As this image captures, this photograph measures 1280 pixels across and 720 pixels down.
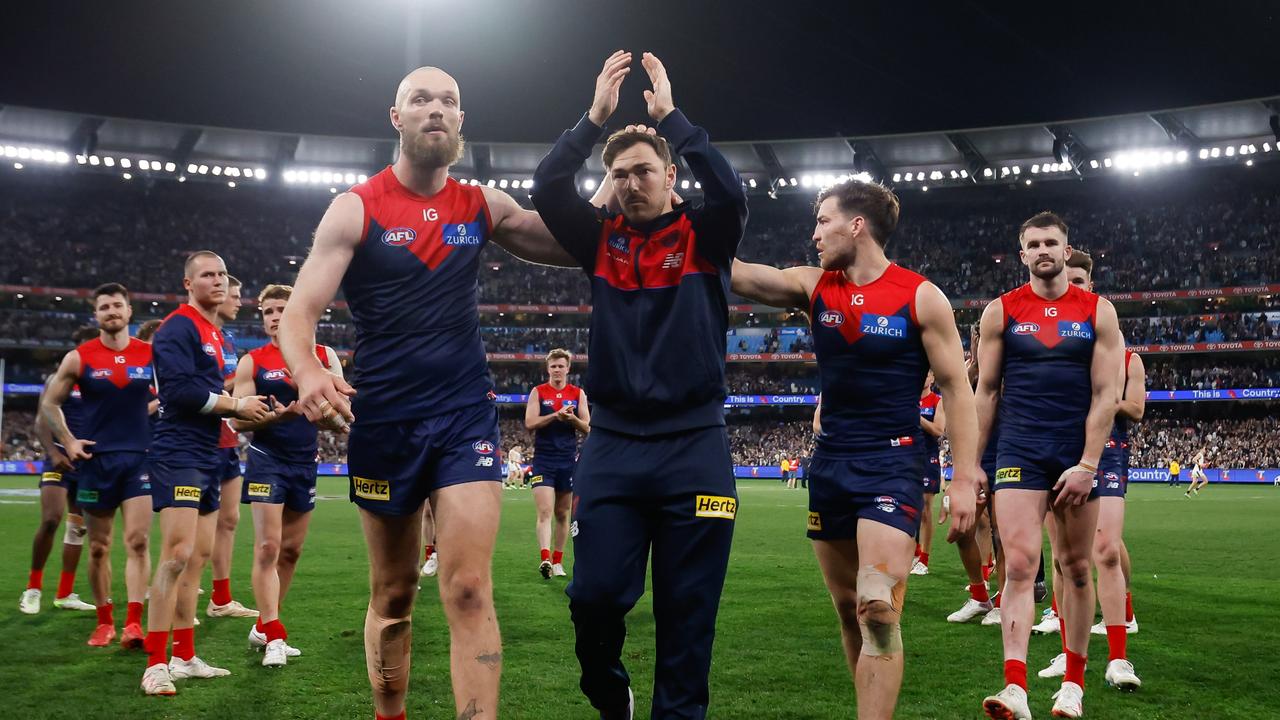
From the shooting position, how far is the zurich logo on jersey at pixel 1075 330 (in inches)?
235

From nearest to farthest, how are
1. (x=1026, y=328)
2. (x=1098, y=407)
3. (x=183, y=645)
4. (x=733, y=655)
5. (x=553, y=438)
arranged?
(x=1098, y=407)
(x=1026, y=328)
(x=183, y=645)
(x=733, y=655)
(x=553, y=438)

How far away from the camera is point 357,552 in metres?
14.5

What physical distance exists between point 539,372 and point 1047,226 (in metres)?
58.3

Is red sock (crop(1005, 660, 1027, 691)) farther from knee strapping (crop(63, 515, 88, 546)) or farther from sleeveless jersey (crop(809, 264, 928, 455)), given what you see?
knee strapping (crop(63, 515, 88, 546))

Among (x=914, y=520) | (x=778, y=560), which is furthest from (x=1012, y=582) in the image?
(x=778, y=560)

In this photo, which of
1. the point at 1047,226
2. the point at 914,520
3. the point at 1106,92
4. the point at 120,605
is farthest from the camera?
the point at 1106,92

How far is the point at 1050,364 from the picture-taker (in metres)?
6.01

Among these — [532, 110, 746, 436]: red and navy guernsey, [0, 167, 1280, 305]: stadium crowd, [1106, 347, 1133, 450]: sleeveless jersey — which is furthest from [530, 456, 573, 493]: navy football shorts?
[0, 167, 1280, 305]: stadium crowd

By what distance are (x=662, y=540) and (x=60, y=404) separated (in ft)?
23.4

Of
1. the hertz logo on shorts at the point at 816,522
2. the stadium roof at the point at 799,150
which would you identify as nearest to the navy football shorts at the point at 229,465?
the hertz logo on shorts at the point at 816,522

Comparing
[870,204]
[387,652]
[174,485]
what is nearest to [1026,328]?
[870,204]

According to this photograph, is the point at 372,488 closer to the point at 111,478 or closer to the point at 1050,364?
the point at 1050,364

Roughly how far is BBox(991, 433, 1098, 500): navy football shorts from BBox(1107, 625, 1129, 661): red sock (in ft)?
3.51

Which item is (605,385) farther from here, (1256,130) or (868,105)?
(1256,130)
